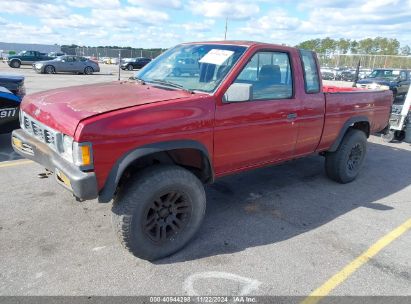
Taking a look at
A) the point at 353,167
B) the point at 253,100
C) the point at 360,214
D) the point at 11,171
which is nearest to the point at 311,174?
the point at 353,167

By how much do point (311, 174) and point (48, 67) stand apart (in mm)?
24324

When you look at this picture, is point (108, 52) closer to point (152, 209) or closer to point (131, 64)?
point (131, 64)

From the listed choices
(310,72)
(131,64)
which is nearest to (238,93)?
(310,72)

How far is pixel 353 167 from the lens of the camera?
545 centimetres

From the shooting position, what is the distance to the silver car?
25152 millimetres

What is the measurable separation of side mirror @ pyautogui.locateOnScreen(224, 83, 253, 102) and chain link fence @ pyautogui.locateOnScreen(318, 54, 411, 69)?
97.7 ft

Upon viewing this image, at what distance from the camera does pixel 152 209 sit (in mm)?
3154

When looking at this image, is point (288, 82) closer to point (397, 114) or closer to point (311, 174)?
point (311, 174)

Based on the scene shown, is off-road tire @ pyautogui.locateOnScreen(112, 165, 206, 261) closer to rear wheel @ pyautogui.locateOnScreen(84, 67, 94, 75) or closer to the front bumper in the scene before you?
the front bumper

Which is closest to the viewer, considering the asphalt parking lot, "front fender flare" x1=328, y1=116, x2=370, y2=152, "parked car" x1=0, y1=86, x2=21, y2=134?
the asphalt parking lot

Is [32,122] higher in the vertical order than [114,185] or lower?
higher

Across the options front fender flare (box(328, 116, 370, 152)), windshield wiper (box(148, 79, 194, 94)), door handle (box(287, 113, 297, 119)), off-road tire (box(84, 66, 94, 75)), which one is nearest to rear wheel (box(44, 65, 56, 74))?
off-road tire (box(84, 66, 94, 75))

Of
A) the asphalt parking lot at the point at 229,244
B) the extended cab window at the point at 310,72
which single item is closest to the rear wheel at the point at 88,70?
the asphalt parking lot at the point at 229,244

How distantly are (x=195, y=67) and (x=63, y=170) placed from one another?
1.79 m
